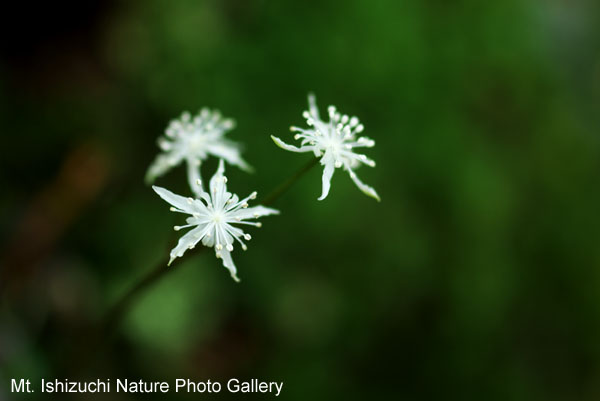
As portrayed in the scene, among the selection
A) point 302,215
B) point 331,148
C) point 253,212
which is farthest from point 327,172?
point 302,215

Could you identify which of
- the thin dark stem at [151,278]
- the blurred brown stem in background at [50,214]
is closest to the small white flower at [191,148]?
the thin dark stem at [151,278]

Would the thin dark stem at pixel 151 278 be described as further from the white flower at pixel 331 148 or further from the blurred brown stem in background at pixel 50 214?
the blurred brown stem in background at pixel 50 214

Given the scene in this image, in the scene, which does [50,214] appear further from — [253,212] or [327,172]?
[327,172]

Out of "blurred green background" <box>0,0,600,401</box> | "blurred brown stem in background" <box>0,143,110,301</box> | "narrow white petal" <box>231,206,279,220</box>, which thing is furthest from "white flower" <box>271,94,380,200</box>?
"blurred brown stem in background" <box>0,143,110,301</box>

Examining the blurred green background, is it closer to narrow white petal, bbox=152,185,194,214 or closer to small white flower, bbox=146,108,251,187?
small white flower, bbox=146,108,251,187

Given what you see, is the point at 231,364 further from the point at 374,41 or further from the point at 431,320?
the point at 374,41
